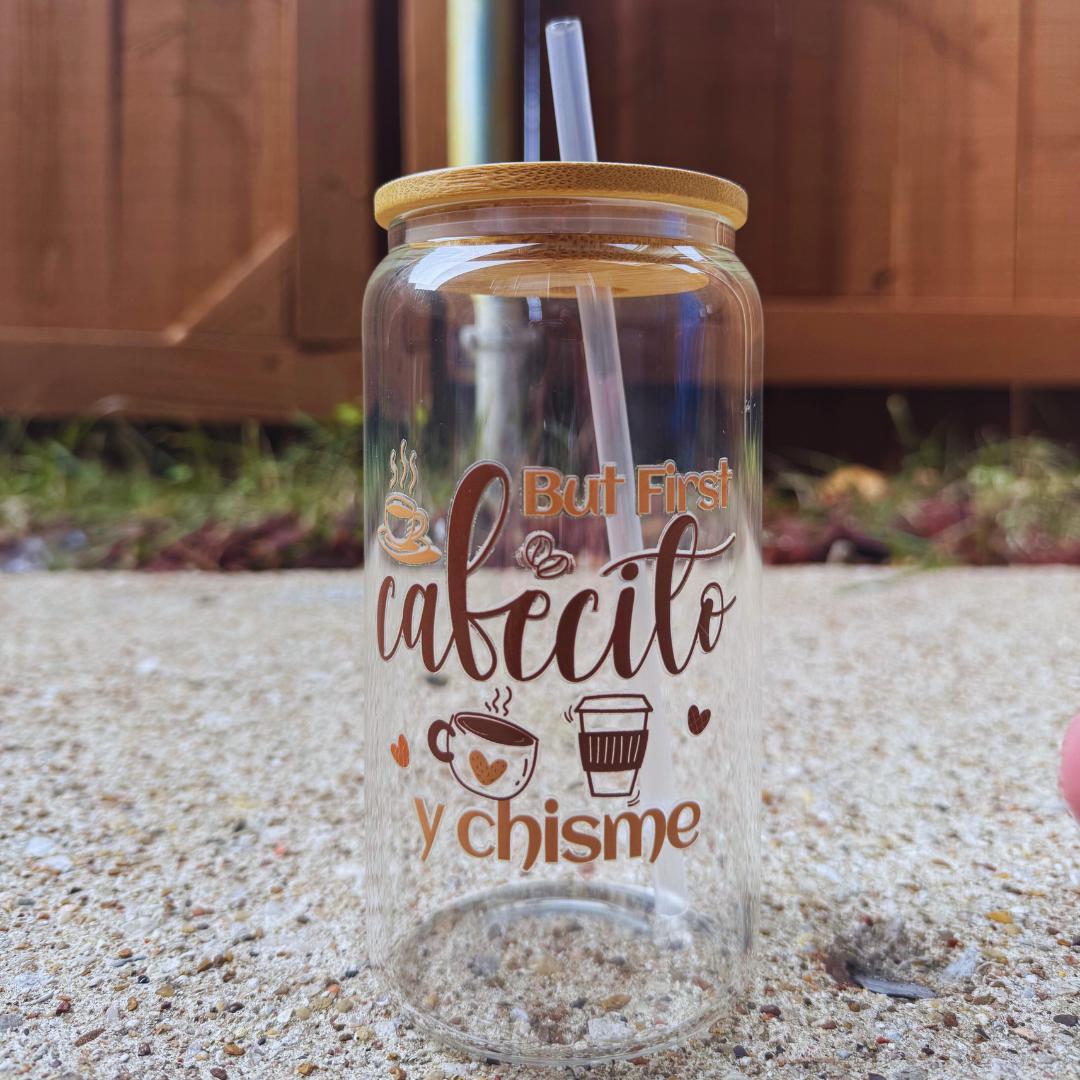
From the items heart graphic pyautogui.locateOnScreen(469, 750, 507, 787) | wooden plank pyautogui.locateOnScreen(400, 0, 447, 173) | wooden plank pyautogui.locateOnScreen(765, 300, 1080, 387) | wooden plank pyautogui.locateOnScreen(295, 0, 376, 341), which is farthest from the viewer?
wooden plank pyautogui.locateOnScreen(765, 300, 1080, 387)

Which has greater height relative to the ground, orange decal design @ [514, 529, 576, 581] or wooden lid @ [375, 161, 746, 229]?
wooden lid @ [375, 161, 746, 229]

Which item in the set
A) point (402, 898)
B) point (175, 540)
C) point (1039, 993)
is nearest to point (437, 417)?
point (402, 898)

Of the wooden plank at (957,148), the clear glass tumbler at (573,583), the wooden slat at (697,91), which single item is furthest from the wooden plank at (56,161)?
the clear glass tumbler at (573,583)

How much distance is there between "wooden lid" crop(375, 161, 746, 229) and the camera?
71 cm

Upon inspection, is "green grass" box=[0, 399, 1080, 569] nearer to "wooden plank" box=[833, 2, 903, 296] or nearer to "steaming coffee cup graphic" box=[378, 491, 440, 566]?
"wooden plank" box=[833, 2, 903, 296]

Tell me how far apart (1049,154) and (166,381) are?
2506mm

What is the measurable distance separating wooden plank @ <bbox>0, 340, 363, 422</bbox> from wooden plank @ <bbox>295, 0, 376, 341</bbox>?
0.12m

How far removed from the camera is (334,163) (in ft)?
9.82

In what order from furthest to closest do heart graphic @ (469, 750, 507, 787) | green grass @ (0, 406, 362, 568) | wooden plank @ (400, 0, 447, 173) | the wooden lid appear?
wooden plank @ (400, 0, 447, 173), green grass @ (0, 406, 362, 568), heart graphic @ (469, 750, 507, 787), the wooden lid

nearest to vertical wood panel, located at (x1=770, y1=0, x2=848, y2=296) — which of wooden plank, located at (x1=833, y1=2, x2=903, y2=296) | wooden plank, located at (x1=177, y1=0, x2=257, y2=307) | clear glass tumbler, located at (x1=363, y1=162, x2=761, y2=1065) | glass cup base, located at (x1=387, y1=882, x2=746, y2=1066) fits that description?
wooden plank, located at (x1=833, y1=2, x2=903, y2=296)

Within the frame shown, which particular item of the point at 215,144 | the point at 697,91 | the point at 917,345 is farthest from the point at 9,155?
the point at 917,345

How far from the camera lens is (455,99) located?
2.75m

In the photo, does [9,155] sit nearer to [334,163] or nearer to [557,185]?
[334,163]

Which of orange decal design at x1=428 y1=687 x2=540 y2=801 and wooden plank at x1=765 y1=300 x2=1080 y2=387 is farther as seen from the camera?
wooden plank at x1=765 y1=300 x2=1080 y2=387
